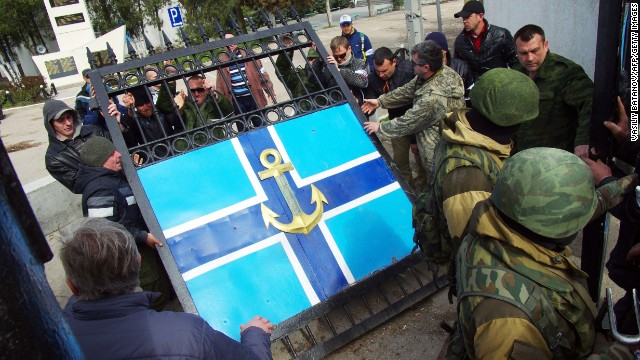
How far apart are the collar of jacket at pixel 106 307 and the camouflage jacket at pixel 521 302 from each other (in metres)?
1.07

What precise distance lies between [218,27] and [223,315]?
211cm

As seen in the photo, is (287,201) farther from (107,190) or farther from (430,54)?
(430,54)

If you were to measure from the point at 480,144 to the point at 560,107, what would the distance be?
1.62 metres

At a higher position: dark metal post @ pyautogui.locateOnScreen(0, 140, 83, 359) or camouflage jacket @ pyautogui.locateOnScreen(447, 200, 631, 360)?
dark metal post @ pyautogui.locateOnScreen(0, 140, 83, 359)

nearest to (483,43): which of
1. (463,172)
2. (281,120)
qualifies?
(281,120)

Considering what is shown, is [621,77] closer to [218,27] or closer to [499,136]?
[499,136]

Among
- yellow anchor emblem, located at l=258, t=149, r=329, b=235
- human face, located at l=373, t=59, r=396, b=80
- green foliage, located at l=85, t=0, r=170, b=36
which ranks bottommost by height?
green foliage, located at l=85, t=0, r=170, b=36

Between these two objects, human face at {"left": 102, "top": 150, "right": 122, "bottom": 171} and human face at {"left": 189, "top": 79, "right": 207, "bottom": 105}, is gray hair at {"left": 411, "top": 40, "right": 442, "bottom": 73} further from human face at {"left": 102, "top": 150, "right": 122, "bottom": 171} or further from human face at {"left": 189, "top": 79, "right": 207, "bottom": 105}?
human face at {"left": 102, "top": 150, "right": 122, "bottom": 171}

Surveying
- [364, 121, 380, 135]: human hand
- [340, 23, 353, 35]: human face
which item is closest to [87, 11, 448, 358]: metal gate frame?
[364, 121, 380, 135]: human hand

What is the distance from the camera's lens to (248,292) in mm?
2678

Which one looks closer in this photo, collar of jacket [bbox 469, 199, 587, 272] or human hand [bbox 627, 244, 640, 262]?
collar of jacket [bbox 469, 199, 587, 272]

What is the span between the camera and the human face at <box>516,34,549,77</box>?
312 cm

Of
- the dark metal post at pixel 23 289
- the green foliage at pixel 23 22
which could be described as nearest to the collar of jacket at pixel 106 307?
the dark metal post at pixel 23 289

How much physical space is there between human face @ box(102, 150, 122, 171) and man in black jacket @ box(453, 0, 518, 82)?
340 cm
